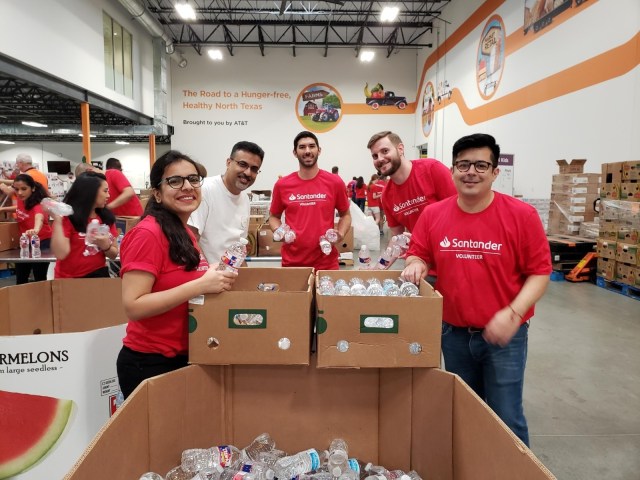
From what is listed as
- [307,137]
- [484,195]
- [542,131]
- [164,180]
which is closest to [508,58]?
[542,131]

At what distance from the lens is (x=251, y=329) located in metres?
1.37

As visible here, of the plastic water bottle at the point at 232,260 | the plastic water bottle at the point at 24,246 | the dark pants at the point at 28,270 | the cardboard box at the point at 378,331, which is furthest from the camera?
the dark pants at the point at 28,270

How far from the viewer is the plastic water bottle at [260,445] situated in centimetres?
152

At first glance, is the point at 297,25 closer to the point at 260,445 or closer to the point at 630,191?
the point at 630,191

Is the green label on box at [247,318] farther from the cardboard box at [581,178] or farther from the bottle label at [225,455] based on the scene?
the cardboard box at [581,178]

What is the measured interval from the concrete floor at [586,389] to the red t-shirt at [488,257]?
1.18 m

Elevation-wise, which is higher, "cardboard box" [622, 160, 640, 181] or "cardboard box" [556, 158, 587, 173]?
"cardboard box" [556, 158, 587, 173]

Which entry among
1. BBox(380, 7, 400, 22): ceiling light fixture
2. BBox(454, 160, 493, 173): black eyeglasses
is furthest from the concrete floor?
BBox(380, 7, 400, 22): ceiling light fixture

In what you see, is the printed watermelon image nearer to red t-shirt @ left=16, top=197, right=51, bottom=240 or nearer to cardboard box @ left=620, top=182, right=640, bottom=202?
red t-shirt @ left=16, top=197, right=51, bottom=240

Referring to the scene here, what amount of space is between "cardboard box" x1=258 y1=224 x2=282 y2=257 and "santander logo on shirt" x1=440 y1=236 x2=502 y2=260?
504cm

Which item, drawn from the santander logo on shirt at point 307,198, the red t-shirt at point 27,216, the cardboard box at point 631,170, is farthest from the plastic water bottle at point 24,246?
the cardboard box at point 631,170

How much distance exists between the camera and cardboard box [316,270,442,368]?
1.31m

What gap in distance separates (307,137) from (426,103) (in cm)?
1243

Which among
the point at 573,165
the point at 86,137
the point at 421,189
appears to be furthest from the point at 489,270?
the point at 86,137
